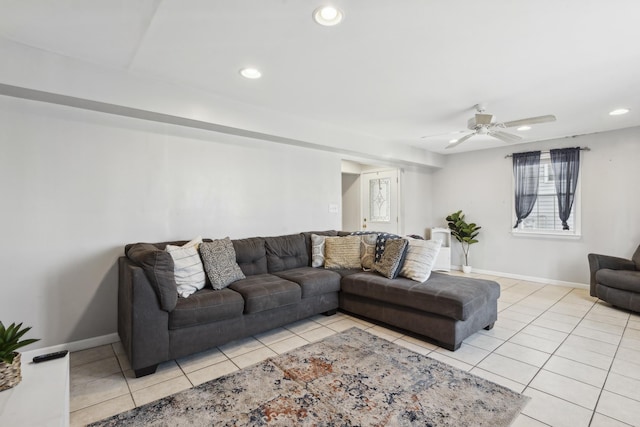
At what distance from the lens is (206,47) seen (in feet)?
7.40

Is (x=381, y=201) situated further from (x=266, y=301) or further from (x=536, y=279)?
(x=266, y=301)

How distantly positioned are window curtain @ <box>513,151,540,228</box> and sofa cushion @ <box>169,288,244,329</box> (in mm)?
5184

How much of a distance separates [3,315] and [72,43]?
87.9 inches

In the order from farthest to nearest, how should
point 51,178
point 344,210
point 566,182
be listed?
point 344,210 → point 566,182 → point 51,178

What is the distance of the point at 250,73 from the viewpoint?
2.68 m

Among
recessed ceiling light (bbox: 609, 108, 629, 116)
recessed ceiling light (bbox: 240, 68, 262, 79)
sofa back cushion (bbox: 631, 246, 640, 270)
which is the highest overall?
recessed ceiling light (bbox: 240, 68, 262, 79)

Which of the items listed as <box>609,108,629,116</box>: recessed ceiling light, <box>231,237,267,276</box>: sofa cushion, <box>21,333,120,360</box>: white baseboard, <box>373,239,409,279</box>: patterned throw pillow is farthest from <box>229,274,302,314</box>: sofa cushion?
<box>609,108,629,116</box>: recessed ceiling light

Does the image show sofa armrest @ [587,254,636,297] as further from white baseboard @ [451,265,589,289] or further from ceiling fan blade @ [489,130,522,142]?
ceiling fan blade @ [489,130,522,142]

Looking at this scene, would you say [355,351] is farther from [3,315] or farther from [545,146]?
[545,146]

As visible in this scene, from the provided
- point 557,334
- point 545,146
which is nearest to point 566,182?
point 545,146

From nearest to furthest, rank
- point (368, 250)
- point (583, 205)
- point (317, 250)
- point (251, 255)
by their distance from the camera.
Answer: point (251, 255) < point (368, 250) < point (317, 250) < point (583, 205)

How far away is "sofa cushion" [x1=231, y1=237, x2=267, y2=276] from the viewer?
3379 mm

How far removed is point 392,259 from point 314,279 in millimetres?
934

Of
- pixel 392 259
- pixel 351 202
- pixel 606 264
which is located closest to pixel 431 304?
pixel 392 259
